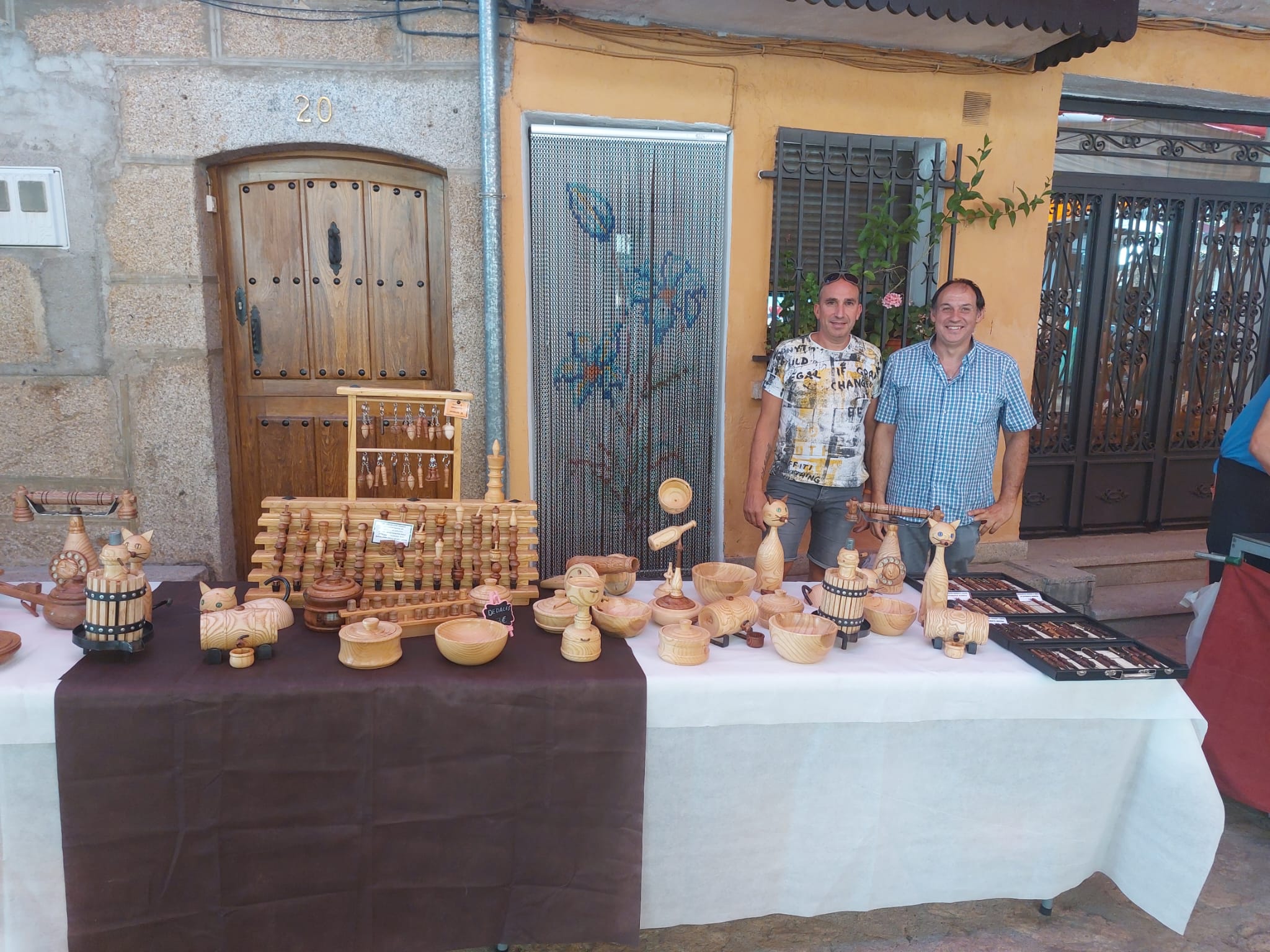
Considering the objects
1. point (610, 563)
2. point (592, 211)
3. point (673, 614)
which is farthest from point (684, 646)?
point (592, 211)

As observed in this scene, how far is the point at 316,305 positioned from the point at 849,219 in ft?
8.96

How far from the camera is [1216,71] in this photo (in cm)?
441

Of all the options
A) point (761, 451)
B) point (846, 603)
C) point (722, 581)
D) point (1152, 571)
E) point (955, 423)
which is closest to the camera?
point (846, 603)

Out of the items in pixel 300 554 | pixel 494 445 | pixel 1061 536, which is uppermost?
pixel 494 445

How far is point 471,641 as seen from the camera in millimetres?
1854

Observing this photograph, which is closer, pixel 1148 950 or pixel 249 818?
pixel 249 818

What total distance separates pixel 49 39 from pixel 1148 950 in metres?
5.14

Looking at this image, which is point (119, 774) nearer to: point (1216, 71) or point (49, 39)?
point (49, 39)

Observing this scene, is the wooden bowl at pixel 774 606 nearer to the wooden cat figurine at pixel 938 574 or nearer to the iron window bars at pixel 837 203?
the wooden cat figurine at pixel 938 574

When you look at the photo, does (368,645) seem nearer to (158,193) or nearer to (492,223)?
(492,223)

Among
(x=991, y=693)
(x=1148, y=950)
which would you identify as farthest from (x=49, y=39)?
(x=1148, y=950)

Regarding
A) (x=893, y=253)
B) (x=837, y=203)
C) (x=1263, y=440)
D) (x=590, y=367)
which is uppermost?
(x=837, y=203)

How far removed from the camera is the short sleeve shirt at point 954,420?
2.87 meters

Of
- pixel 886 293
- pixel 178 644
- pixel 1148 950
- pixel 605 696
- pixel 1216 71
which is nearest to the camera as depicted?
pixel 605 696
